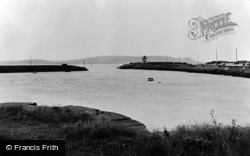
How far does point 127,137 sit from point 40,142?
3.62 m

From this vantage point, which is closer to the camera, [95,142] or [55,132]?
[95,142]

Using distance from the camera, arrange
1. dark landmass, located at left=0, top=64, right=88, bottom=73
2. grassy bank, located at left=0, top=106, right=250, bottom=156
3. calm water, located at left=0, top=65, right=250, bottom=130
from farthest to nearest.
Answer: dark landmass, located at left=0, top=64, right=88, bottom=73 → calm water, located at left=0, top=65, right=250, bottom=130 → grassy bank, located at left=0, top=106, right=250, bottom=156

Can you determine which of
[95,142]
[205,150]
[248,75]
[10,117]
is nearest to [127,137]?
[95,142]

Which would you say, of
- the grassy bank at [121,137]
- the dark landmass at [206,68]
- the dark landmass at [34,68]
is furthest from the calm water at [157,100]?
the dark landmass at [34,68]

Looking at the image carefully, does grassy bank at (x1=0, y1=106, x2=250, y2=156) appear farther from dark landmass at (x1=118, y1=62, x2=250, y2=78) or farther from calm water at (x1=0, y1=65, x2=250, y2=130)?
dark landmass at (x1=118, y1=62, x2=250, y2=78)

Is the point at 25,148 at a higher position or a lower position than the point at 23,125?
higher

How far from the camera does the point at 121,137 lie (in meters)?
7.99

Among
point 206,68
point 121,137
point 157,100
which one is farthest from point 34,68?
point 121,137

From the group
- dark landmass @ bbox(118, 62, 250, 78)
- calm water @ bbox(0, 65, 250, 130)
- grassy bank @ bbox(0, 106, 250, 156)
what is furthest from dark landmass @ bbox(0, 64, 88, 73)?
grassy bank @ bbox(0, 106, 250, 156)

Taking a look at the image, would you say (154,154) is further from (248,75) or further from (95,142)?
(248,75)

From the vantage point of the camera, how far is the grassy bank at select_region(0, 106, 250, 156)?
6145 millimetres

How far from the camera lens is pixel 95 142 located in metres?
7.34

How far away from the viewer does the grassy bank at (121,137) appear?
20.2 feet

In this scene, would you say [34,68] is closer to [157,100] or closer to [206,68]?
[206,68]
